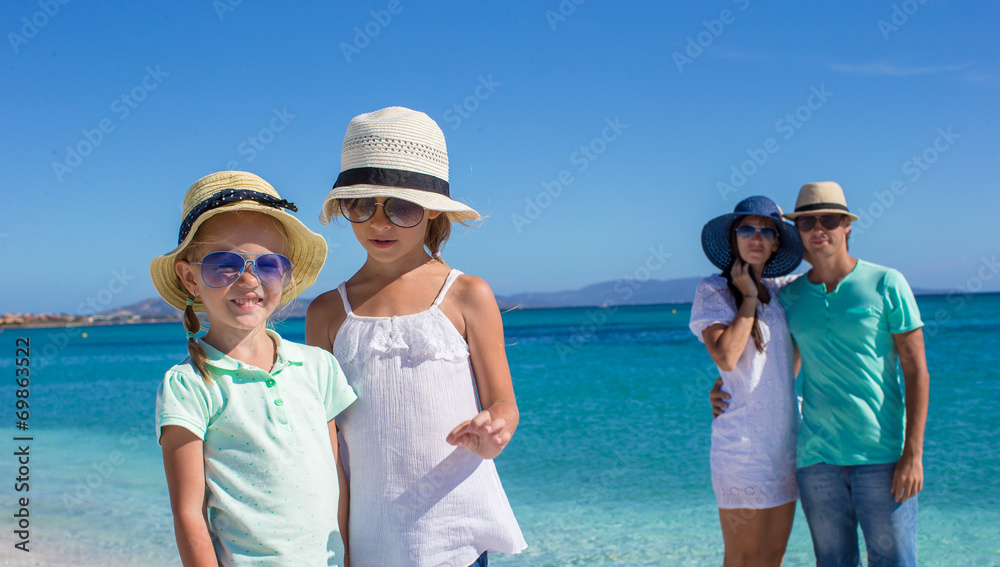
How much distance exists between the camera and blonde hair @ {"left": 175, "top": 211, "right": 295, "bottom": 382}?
A: 1695mm

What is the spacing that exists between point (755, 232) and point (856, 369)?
28.3 inches

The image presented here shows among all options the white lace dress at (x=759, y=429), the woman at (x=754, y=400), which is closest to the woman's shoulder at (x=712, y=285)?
the woman at (x=754, y=400)

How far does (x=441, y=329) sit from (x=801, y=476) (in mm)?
1889

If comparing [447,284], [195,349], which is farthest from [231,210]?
[447,284]

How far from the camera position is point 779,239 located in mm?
3168

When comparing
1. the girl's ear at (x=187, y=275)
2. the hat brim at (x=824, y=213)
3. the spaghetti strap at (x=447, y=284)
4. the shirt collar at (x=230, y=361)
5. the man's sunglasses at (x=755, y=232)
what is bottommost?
the shirt collar at (x=230, y=361)

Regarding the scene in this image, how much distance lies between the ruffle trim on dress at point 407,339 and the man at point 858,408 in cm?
180

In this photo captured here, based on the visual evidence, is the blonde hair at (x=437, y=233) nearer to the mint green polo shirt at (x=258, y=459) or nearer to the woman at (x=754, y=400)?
the mint green polo shirt at (x=258, y=459)

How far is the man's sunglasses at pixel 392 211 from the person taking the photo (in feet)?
6.31

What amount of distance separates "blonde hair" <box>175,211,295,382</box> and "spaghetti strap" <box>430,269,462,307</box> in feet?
1.49

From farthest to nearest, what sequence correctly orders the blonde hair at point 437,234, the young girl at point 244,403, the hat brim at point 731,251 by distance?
the hat brim at point 731,251, the blonde hair at point 437,234, the young girl at point 244,403

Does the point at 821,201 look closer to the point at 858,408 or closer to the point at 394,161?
the point at 858,408

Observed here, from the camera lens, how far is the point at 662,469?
8.27 m

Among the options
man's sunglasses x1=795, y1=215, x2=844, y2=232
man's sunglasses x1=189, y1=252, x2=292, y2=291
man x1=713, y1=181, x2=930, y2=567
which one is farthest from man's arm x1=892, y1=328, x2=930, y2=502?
man's sunglasses x1=189, y1=252, x2=292, y2=291
